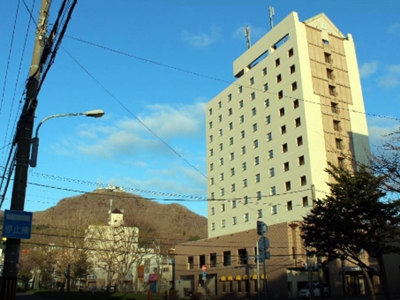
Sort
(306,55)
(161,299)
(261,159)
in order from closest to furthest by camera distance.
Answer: (161,299), (306,55), (261,159)

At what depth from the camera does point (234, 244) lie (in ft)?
190

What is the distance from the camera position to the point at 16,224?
1085 centimetres

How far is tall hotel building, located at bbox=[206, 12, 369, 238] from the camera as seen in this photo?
51469 millimetres

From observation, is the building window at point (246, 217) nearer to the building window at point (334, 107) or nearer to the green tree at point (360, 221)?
the building window at point (334, 107)

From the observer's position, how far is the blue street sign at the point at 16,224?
35.1ft

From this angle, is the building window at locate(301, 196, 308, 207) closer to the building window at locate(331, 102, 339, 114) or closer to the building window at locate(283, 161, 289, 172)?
the building window at locate(283, 161, 289, 172)

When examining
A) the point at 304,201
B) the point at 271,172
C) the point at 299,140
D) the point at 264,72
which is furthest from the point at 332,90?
the point at 304,201

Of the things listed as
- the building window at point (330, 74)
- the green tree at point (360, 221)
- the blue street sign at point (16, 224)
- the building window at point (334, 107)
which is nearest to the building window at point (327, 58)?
the building window at point (330, 74)

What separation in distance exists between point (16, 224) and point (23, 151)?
204cm

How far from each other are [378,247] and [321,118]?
3133 cm

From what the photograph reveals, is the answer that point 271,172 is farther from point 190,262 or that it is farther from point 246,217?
point 190,262

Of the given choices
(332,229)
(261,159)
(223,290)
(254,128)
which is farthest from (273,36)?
(332,229)

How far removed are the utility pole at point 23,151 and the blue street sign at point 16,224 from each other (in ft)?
0.64

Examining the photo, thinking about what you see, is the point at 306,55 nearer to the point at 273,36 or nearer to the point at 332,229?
the point at 273,36
